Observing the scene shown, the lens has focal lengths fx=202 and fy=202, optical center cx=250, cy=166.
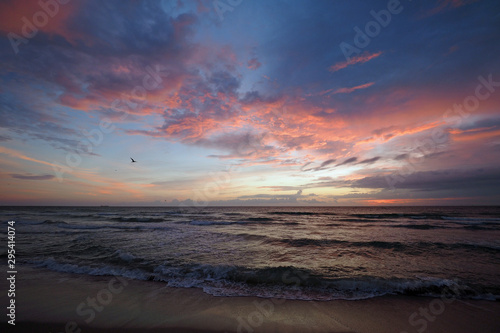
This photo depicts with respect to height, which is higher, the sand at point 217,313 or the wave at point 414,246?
the sand at point 217,313

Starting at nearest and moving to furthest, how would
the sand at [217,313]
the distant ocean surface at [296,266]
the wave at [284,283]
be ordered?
the sand at [217,313] → the wave at [284,283] → the distant ocean surface at [296,266]

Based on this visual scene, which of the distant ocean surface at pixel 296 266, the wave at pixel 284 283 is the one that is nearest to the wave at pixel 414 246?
the distant ocean surface at pixel 296 266

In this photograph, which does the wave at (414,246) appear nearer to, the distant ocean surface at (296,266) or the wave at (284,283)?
the distant ocean surface at (296,266)

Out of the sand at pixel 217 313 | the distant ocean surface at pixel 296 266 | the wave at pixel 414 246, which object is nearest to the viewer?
the sand at pixel 217 313

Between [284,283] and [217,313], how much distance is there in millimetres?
3022

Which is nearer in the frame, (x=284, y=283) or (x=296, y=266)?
(x=284, y=283)

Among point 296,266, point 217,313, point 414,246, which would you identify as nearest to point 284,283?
point 296,266

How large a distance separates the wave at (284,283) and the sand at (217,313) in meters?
0.42

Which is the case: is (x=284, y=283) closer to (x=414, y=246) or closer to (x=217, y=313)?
(x=217, y=313)

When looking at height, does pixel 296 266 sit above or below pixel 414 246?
above

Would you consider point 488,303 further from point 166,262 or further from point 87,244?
point 87,244

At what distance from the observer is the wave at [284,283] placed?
6578 mm

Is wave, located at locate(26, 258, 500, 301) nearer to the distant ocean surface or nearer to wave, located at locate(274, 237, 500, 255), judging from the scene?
the distant ocean surface

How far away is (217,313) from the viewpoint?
5219mm
